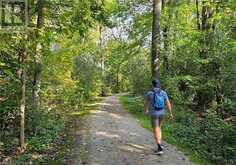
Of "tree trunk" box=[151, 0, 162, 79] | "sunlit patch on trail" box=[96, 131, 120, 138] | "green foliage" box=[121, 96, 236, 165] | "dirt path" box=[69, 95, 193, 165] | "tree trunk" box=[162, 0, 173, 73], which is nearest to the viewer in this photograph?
"dirt path" box=[69, 95, 193, 165]

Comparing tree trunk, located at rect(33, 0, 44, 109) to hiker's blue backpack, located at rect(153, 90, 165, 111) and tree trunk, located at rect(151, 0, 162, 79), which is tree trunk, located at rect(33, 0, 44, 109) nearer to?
hiker's blue backpack, located at rect(153, 90, 165, 111)

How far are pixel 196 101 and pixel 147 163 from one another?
13879 mm

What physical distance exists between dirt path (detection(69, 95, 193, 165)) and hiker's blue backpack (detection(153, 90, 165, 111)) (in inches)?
50.9

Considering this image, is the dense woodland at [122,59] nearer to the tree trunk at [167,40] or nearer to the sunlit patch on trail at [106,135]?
the tree trunk at [167,40]

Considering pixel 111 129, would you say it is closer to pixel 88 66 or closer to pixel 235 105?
pixel 235 105

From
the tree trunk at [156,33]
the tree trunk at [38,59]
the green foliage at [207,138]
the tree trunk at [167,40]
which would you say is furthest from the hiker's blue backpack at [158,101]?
the tree trunk at [167,40]

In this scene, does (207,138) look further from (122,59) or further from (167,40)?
(122,59)

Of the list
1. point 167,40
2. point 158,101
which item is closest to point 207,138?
point 158,101

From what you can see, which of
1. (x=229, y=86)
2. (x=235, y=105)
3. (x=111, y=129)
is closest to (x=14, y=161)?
(x=111, y=129)

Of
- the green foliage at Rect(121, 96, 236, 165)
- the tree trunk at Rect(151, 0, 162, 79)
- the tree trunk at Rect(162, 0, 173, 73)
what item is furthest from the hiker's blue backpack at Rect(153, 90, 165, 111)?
the tree trunk at Rect(162, 0, 173, 73)

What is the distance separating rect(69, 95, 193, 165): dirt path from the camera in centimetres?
968

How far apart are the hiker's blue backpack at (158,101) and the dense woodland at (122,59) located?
7.84 feet

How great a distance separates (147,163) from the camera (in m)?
9.35

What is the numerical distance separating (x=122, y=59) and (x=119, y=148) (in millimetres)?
15886
